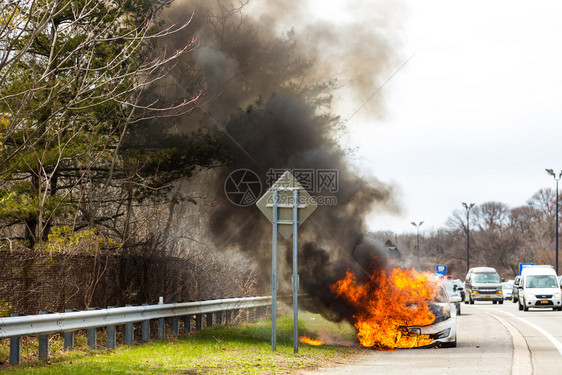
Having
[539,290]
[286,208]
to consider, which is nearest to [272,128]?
[286,208]

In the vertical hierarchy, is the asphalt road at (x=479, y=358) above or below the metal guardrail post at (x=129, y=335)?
below

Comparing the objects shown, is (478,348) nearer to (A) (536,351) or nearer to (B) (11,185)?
(A) (536,351)

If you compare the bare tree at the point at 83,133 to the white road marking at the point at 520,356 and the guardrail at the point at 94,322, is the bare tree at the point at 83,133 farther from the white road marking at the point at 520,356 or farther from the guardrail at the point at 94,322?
the white road marking at the point at 520,356

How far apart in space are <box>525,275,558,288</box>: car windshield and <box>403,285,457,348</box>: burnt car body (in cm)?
2135

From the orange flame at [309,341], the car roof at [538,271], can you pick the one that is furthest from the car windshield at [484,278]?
the orange flame at [309,341]

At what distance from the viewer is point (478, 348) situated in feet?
46.5

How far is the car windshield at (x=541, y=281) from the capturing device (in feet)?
111

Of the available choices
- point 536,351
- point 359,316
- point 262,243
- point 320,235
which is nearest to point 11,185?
point 262,243

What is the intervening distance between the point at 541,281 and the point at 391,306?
22.6 metres

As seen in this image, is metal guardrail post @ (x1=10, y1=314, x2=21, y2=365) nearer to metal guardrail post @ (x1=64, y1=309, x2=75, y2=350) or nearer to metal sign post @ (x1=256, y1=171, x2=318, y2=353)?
metal guardrail post @ (x1=64, y1=309, x2=75, y2=350)

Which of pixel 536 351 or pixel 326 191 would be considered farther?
pixel 326 191

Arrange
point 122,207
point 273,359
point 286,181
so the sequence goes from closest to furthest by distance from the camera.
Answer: point 273,359
point 286,181
point 122,207

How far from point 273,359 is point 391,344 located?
4039 millimetres

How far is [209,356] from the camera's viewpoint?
10.7 metres
